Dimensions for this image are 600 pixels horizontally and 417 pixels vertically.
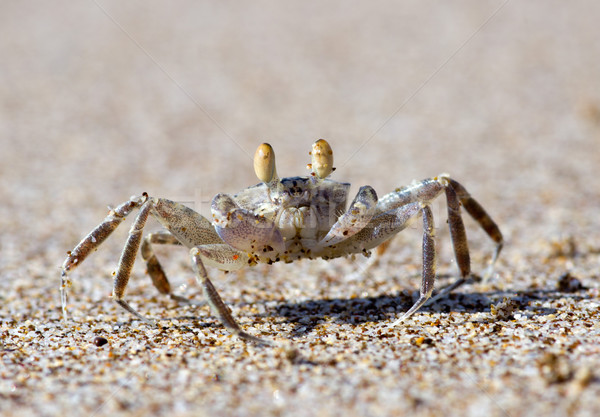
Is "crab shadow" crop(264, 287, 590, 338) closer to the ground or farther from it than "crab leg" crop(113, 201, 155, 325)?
closer to the ground

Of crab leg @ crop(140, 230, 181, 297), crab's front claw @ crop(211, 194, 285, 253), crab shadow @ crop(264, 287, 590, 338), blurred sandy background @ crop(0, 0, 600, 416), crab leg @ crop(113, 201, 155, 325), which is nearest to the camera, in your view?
blurred sandy background @ crop(0, 0, 600, 416)

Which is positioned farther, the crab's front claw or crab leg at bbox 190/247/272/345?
the crab's front claw

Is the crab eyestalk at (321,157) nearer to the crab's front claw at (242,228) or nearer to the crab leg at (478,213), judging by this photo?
the crab's front claw at (242,228)

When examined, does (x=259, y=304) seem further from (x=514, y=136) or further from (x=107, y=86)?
(x=107, y=86)

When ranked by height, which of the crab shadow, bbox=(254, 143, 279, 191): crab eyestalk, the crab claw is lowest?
the crab shadow

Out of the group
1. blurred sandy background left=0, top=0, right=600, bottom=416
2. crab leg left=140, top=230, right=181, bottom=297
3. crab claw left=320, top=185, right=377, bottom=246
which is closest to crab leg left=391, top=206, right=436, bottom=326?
blurred sandy background left=0, top=0, right=600, bottom=416

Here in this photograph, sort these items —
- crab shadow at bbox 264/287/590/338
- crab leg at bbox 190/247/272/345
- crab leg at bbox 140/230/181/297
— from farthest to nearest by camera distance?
crab leg at bbox 140/230/181/297 → crab shadow at bbox 264/287/590/338 → crab leg at bbox 190/247/272/345

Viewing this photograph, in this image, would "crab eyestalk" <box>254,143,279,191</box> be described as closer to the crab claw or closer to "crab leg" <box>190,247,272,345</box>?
the crab claw
